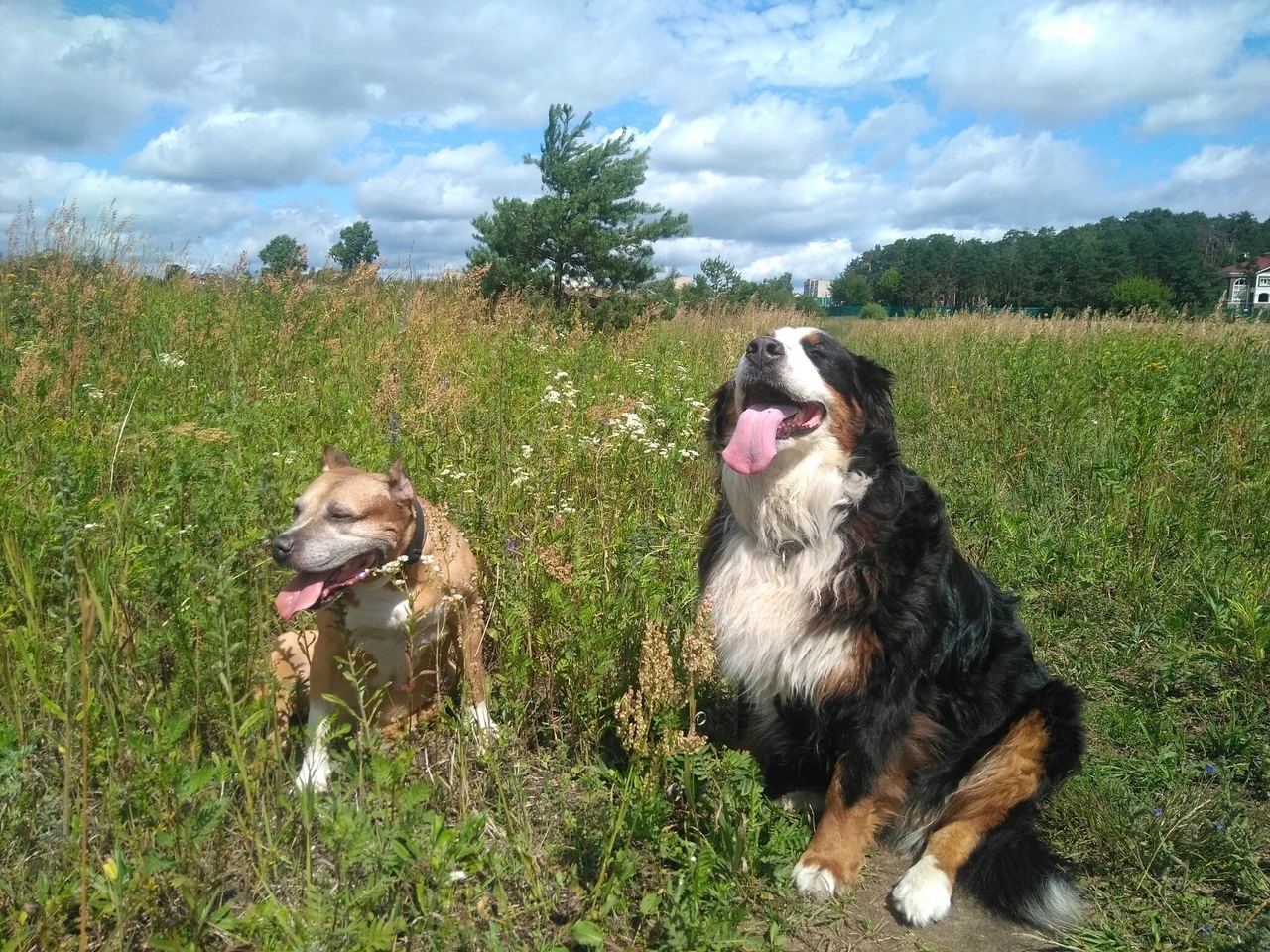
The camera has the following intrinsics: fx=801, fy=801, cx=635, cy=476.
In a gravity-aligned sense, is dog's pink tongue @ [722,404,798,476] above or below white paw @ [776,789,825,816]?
above

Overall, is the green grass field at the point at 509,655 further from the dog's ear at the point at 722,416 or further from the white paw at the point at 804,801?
the dog's ear at the point at 722,416

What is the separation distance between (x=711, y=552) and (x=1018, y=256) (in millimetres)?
61059

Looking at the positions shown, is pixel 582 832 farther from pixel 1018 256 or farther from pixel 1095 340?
pixel 1018 256

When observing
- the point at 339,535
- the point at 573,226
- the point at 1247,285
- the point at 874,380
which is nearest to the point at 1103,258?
the point at 1247,285

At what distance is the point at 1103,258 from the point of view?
1986 inches

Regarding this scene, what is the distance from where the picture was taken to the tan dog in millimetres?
2572

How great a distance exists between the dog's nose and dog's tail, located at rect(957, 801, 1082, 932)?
1631mm

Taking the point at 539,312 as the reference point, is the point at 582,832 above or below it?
below

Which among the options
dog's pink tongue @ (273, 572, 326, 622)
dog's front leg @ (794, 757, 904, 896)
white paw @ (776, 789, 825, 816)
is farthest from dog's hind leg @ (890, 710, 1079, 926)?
dog's pink tongue @ (273, 572, 326, 622)

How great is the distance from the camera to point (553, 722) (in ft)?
9.71

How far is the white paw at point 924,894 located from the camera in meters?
2.28

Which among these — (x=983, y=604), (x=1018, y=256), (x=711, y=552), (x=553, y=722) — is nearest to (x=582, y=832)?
(x=553, y=722)

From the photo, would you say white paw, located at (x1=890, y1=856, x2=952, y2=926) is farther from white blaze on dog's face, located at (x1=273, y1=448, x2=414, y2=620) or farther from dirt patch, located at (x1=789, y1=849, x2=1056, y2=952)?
white blaze on dog's face, located at (x1=273, y1=448, x2=414, y2=620)

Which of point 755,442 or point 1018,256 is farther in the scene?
point 1018,256
